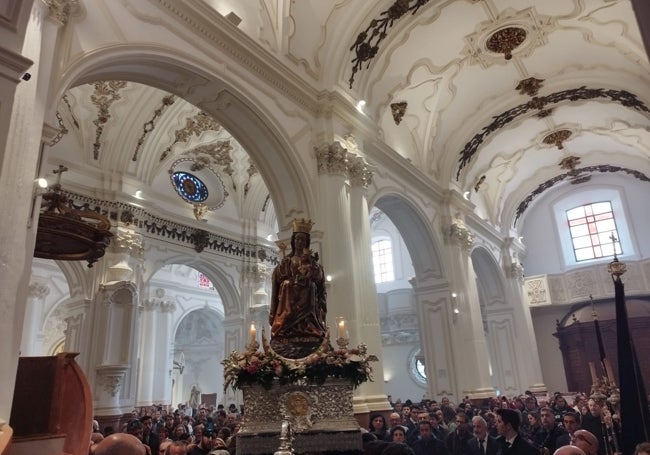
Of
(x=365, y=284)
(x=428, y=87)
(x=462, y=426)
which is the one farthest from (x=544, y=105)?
(x=462, y=426)

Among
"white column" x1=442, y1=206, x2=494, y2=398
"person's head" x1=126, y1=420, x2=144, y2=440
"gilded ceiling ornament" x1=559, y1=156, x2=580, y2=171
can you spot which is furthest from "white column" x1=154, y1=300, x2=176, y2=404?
"gilded ceiling ornament" x1=559, y1=156, x2=580, y2=171

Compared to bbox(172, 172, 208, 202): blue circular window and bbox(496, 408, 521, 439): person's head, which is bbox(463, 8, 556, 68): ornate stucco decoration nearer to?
bbox(172, 172, 208, 202): blue circular window

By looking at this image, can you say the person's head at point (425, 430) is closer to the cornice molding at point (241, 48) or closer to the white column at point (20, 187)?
the white column at point (20, 187)

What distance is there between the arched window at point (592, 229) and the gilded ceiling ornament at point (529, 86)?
9.63 m

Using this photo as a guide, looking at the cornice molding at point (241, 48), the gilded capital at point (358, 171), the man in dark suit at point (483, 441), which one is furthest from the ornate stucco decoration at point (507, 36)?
the man in dark suit at point (483, 441)

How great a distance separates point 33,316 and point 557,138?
18.4 meters

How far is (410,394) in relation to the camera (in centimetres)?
2058

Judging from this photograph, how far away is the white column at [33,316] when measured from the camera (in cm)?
1530

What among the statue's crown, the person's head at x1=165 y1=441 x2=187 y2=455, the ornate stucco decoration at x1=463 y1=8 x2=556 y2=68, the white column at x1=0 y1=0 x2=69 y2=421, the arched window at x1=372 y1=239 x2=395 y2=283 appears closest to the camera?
the white column at x1=0 y1=0 x2=69 y2=421

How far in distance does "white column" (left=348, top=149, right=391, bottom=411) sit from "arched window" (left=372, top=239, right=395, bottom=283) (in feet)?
41.7

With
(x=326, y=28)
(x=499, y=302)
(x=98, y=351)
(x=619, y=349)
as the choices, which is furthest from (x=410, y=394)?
(x=619, y=349)

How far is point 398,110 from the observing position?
12828 mm

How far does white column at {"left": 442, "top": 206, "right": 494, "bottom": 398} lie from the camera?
1278cm

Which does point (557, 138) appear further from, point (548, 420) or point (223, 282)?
point (548, 420)
